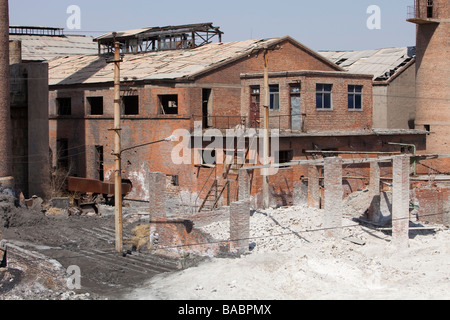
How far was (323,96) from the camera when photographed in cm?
3045

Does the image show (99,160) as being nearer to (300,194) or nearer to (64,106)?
(64,106)

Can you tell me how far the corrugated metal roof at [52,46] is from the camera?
4775 centimetres

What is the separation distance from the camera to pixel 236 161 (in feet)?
96.4

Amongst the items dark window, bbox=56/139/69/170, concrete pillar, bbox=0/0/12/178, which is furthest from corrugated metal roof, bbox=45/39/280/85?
concrete pillar, bbox=0/0/12/178

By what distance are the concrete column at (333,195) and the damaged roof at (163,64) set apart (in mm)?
10707

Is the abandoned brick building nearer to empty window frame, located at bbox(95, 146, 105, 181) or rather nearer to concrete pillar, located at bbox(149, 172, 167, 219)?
empty window frame, located at bbox(95, 146, 105, 181)

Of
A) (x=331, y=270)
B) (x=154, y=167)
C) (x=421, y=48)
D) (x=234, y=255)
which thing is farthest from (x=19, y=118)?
(x=421, y=48)

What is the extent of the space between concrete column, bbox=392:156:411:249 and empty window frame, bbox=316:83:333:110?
31.3ft

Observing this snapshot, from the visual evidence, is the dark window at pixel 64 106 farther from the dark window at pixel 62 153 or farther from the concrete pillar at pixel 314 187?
the concrete pillar at pixel 314 187

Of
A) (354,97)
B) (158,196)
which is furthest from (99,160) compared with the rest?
(354,97)

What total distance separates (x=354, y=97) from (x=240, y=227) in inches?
537

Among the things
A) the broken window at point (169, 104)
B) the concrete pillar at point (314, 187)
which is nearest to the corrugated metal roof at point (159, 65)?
the broken window at point (169, 104)

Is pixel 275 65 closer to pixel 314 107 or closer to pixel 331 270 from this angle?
pixel 314 107

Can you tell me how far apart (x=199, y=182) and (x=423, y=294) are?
15.8 m
